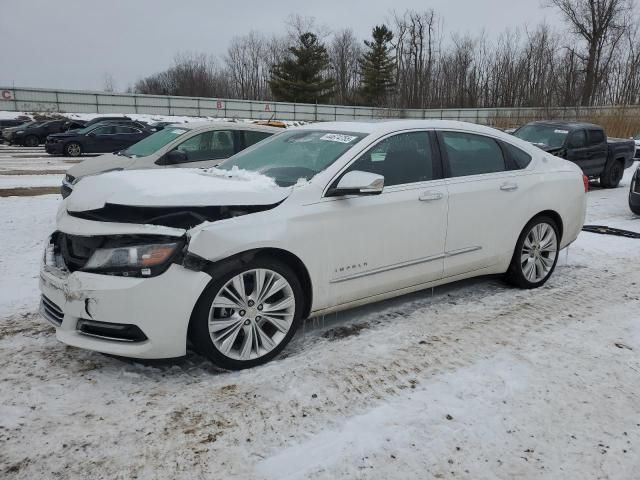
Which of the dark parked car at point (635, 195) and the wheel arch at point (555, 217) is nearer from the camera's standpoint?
the wheel arch at point (555, 217)

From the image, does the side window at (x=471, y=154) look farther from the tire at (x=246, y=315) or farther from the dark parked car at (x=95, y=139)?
the dark parked car at (x=95, y=139)

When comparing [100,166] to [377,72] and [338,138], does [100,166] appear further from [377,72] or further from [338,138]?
[377,72]

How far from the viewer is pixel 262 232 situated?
3.37m

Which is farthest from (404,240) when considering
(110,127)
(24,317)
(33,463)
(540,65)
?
(540,65)

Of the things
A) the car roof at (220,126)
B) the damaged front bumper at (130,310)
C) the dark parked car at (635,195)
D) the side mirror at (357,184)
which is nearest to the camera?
the damaged front bumper at (130,310)

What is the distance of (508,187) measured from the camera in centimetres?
479

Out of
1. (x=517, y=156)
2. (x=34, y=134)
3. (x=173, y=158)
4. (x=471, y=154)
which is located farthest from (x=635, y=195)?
(x=34, y=134)

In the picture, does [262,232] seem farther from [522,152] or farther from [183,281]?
[522,152]

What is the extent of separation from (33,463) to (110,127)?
21.6 metres

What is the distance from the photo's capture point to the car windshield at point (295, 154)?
3938mm

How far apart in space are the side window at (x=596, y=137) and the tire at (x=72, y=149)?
18.4m

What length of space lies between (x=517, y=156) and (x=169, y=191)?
11.0 ft

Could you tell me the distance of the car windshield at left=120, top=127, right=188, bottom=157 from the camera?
27.7ft

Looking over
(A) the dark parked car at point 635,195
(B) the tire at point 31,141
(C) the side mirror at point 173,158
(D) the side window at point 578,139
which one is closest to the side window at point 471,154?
(C) the side mirror at point 173,158
